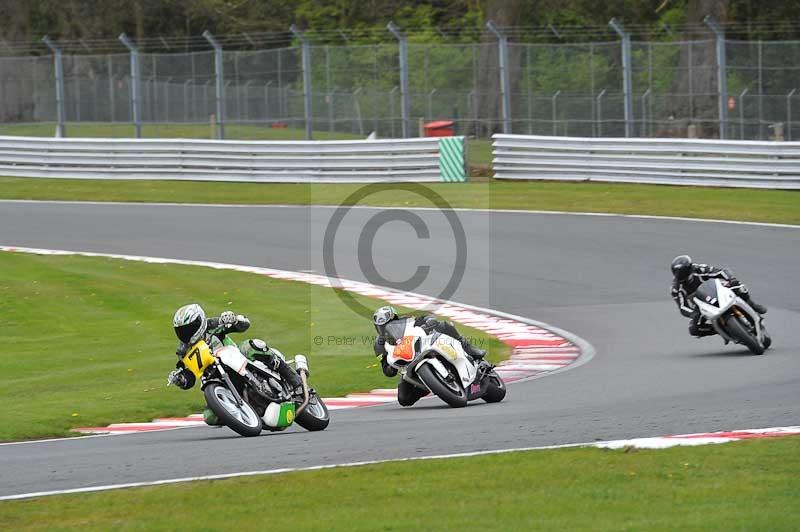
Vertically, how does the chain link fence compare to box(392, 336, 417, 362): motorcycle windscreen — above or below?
above

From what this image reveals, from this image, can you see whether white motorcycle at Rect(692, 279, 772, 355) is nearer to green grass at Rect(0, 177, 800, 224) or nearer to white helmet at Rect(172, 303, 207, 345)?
white helmet at Rect(172, 303, 207, 345)

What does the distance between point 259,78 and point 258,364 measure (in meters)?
26.5

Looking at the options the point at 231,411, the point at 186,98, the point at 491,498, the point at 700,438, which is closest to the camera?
the point at 491,498

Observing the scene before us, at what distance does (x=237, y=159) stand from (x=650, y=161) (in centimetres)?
1018

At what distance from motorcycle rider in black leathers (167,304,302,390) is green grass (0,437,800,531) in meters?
1.99

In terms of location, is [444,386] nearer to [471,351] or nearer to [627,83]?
[471,351]

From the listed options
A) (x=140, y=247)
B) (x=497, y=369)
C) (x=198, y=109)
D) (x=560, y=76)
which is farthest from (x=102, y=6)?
(x=497, y=369)

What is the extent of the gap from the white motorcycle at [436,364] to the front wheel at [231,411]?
168cm

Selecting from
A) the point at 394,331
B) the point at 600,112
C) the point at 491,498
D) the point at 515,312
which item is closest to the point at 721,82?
the point at 600,112

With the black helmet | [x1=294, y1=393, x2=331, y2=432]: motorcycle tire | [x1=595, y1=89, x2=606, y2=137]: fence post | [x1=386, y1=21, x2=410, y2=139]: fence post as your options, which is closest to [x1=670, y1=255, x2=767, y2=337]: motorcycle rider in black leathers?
the black helmet

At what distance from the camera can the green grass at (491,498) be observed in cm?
724

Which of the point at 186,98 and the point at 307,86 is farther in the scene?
the point at 186,98

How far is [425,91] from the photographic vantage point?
3428 cm

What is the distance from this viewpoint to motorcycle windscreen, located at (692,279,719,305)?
46.2 ft
